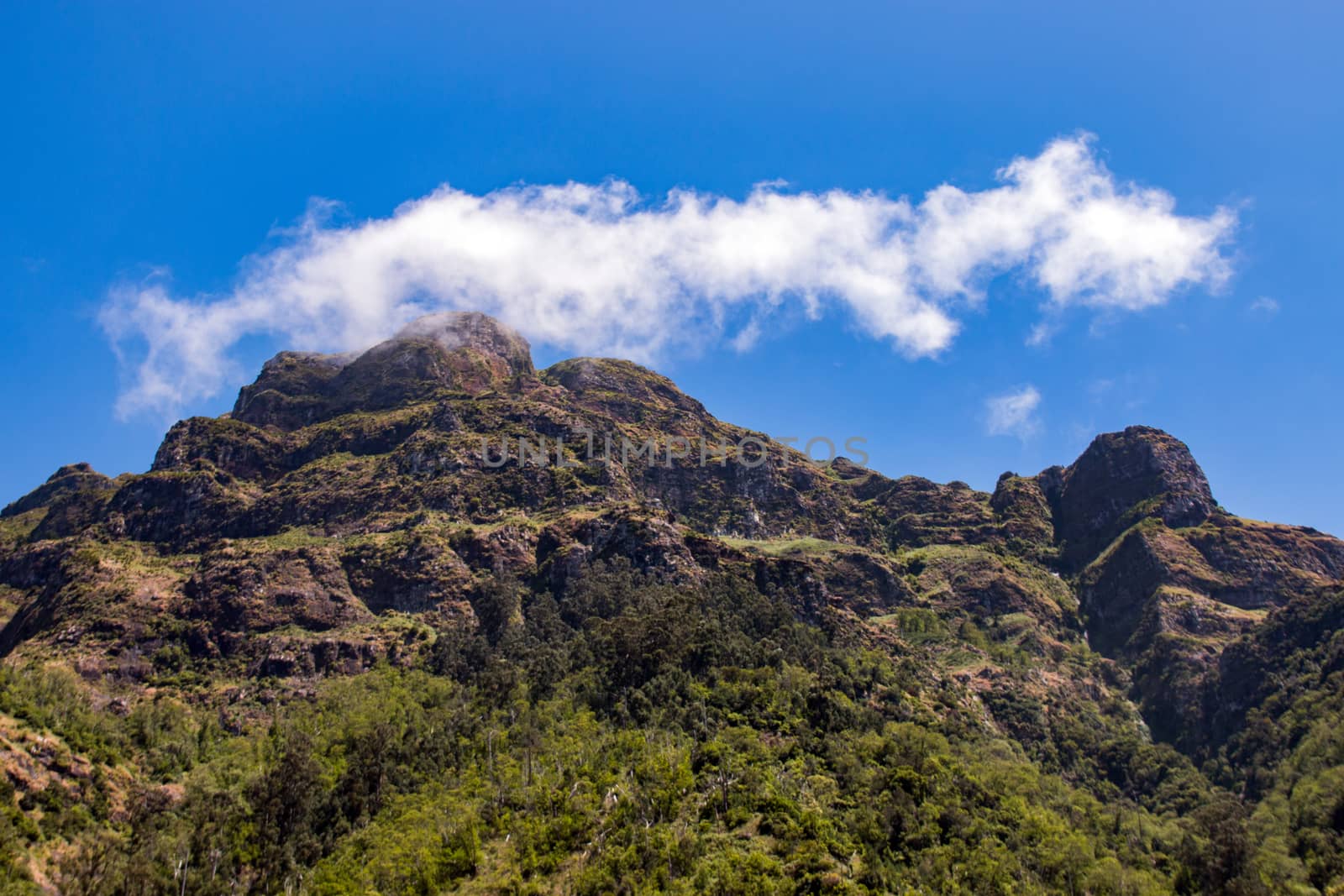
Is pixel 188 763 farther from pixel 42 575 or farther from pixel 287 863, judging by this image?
pixel 42 575

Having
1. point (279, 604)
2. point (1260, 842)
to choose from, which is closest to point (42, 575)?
point (279, 604)

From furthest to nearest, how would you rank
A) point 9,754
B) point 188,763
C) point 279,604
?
point 279,604, point 188,763, point 9,754

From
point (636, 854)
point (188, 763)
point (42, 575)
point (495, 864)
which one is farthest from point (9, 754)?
point (42, 575)

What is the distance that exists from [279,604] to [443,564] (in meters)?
37.9

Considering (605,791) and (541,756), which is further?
(541,756)

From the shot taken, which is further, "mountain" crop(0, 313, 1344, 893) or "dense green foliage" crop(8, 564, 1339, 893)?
"mountain" crop(0, 313, 1344, 893)

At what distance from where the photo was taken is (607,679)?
150 metres

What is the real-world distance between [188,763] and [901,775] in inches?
4460

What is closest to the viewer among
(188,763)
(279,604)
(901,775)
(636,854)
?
(636,854)

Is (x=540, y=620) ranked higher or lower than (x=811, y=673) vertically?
higher

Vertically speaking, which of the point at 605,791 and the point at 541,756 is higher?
the point at 541,756

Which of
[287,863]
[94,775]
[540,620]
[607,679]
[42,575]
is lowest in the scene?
[287,863]

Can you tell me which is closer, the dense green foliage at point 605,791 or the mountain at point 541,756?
the dense green foliage at point 605,791

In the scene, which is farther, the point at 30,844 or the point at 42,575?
the point at 42,575
